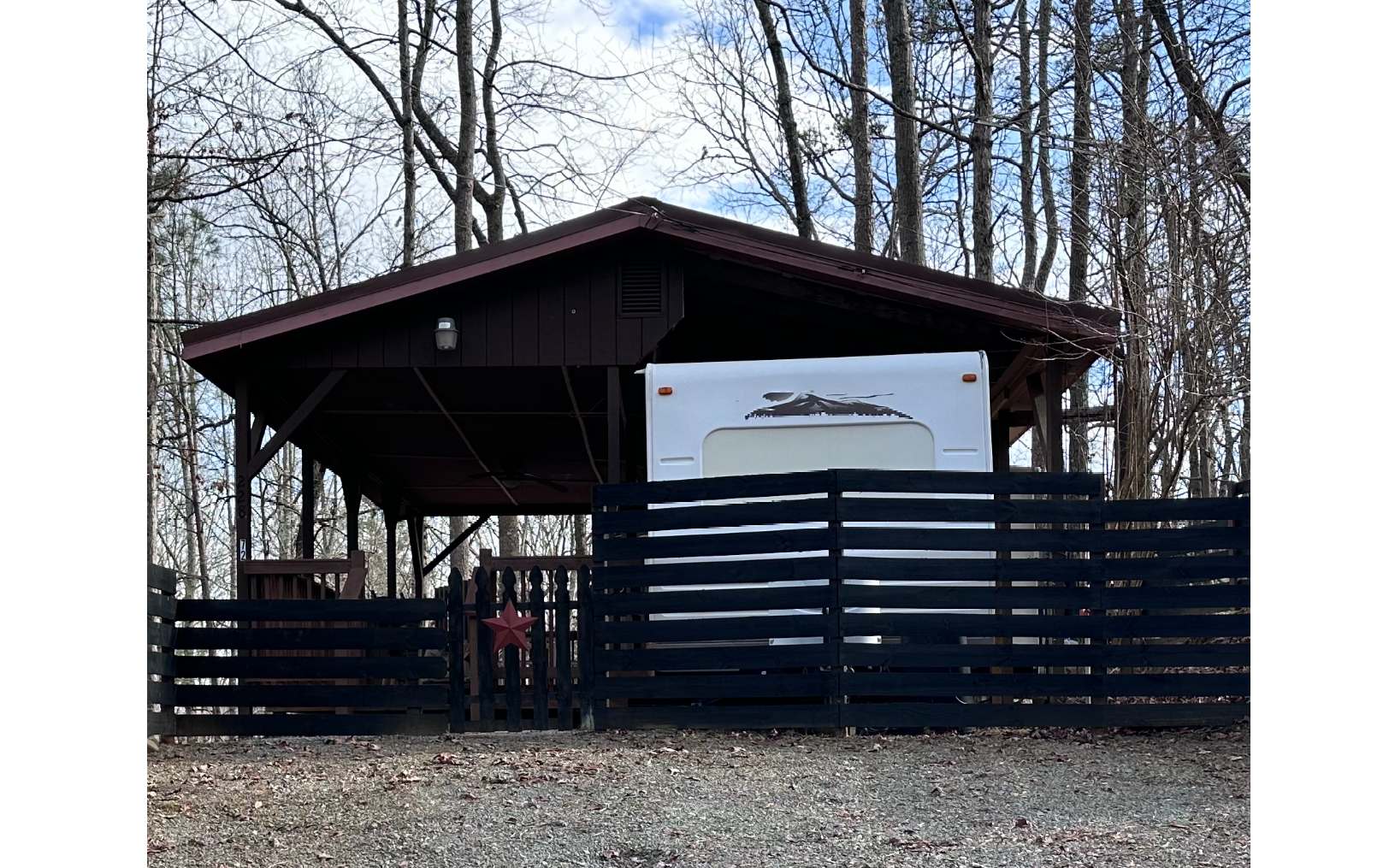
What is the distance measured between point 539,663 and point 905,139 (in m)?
11.1

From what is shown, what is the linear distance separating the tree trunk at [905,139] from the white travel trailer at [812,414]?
28.4 ft

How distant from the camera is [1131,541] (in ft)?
29.8

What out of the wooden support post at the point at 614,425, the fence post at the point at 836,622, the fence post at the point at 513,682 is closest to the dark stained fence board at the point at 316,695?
the fence post at the point at 513,682

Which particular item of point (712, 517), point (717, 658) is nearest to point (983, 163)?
point (712, 517)

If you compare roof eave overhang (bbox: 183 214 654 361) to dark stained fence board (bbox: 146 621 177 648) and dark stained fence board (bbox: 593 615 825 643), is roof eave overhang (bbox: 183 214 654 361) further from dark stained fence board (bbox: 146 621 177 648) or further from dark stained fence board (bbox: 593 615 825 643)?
dark stained fence board (bbox: 593 615 825 643)

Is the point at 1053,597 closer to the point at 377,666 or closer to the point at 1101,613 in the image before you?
the point at 1101,613

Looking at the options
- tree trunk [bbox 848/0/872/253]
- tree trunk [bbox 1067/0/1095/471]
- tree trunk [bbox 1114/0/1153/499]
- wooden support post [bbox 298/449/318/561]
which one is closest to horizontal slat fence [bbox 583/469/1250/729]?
tree trunk [bbox 1114/0/1153/499]

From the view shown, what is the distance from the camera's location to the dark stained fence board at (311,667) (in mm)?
9414

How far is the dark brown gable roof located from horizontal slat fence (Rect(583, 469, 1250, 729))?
201 centimetres

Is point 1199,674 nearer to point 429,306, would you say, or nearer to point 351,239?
point 429,306

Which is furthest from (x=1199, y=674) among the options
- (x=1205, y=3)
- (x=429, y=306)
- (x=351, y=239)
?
(x=351, y=239)

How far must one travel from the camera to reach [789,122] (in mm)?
23016

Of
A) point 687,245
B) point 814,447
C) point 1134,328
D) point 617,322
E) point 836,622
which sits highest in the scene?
point 687,245

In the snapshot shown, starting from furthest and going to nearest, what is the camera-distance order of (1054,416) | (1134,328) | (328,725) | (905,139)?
(905,139) → (1054,416) → (1134,328) → (328,725)
